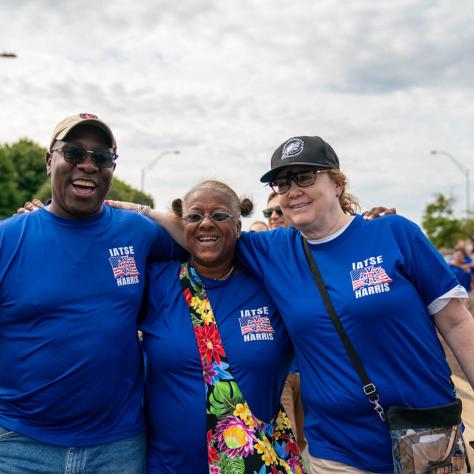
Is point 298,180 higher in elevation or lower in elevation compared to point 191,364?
higher

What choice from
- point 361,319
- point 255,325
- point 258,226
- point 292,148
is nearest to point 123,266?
point 255,325

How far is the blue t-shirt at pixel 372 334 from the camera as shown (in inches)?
105

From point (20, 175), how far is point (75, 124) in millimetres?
43899

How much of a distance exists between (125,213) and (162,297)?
54 cm

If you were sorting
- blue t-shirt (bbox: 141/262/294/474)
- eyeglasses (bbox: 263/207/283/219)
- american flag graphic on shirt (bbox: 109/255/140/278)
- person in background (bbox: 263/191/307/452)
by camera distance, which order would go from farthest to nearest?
1. eyeglasses (bbox: 263/207/283/219)
2. person in background (bbox: 263/191/307/452)
3. american flag graphic on shirt (bbox: 109/255/140/278)
4. blue t-shirt (bbox: 141/262/294/474)

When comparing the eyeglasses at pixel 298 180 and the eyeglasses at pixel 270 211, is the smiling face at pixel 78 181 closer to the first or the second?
Result: the eyeglasses at pixel 298 180

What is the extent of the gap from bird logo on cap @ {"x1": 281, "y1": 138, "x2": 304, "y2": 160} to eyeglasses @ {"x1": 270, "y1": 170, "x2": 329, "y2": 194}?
0.11 metres

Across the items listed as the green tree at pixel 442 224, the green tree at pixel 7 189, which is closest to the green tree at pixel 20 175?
the green tree at pixel 7 189

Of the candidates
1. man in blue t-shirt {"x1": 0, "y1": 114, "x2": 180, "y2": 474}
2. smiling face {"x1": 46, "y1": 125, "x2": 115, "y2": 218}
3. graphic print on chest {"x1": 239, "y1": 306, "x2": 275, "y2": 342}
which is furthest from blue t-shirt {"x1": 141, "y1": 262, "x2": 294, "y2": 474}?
smiling face {"x1": 46, "y1": 125, "x2": 115, "y2": 218}

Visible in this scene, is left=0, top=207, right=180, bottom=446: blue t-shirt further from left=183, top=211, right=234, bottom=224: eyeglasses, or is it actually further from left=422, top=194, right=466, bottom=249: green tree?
left=422, top=194, right=466, bottom=249: green tree

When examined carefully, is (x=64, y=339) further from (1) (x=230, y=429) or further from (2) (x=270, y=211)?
(2) (x=270, y=211)

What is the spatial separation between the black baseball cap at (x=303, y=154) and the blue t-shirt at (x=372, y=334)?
415mm

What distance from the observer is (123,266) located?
291 centimetres

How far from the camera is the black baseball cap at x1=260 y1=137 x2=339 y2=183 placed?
9.56 ft
